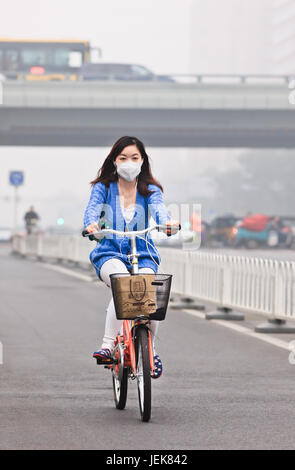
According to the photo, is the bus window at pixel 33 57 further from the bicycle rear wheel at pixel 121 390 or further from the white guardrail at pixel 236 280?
the bicycle rear wheel at pixel 121 390

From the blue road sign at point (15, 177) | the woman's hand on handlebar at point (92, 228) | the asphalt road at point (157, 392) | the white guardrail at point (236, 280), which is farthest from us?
the blue road sign at point (15, 177)

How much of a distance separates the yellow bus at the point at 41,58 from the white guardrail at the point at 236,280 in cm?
3781

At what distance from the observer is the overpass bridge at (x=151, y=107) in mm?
55219

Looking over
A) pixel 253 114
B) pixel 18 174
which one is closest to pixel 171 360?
pixel 18 174

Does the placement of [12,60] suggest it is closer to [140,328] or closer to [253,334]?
[253,334]

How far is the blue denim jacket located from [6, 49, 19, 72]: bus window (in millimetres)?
49913

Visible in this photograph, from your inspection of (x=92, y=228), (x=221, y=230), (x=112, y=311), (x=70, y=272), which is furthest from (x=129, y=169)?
(x=221, y=230)

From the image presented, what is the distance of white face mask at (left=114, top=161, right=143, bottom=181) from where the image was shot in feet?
25.3

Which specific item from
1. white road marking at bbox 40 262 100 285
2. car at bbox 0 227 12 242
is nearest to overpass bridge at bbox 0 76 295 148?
car at bbox 0 227 12 242

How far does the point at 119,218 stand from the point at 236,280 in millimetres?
8305

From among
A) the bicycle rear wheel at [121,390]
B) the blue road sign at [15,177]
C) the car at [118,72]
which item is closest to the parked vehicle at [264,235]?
the car at [118,72]

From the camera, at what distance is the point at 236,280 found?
15883 mm

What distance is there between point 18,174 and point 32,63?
1634 centimetres

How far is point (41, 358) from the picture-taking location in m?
11.0
